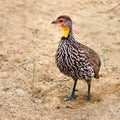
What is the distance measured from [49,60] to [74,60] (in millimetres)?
1557

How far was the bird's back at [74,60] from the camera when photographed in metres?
6.38

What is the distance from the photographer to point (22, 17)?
9469 millimetres

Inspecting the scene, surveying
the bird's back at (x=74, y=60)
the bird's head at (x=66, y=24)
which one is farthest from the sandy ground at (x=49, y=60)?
the bird's head at (x=66, y=24)

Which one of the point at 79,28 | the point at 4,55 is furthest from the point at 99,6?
the point at 4,55

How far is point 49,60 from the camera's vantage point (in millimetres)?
7887

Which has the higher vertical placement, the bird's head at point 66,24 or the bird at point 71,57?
the bird's head at point 66,24

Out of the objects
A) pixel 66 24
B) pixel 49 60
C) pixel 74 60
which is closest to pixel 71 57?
pixel 74 60

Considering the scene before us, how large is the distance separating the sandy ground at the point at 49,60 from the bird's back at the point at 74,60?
54cm

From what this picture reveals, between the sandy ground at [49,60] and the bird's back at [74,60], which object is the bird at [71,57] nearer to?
the bird's back at [74,60]

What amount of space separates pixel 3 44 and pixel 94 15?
7.94 ft

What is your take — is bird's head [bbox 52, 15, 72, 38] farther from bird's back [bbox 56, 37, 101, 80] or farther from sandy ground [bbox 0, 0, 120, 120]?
sandy ground [bbox 0, 0, 120, 120]

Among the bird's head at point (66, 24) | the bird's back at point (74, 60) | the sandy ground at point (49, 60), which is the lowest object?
Result: the sandy ground at point (49, 60)

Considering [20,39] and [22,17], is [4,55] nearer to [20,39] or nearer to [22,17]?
[20,39]

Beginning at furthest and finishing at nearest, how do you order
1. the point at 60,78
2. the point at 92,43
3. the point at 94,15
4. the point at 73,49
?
the point at 94,15, the point at 92,43, the point at 60,78, the point at 73,49
